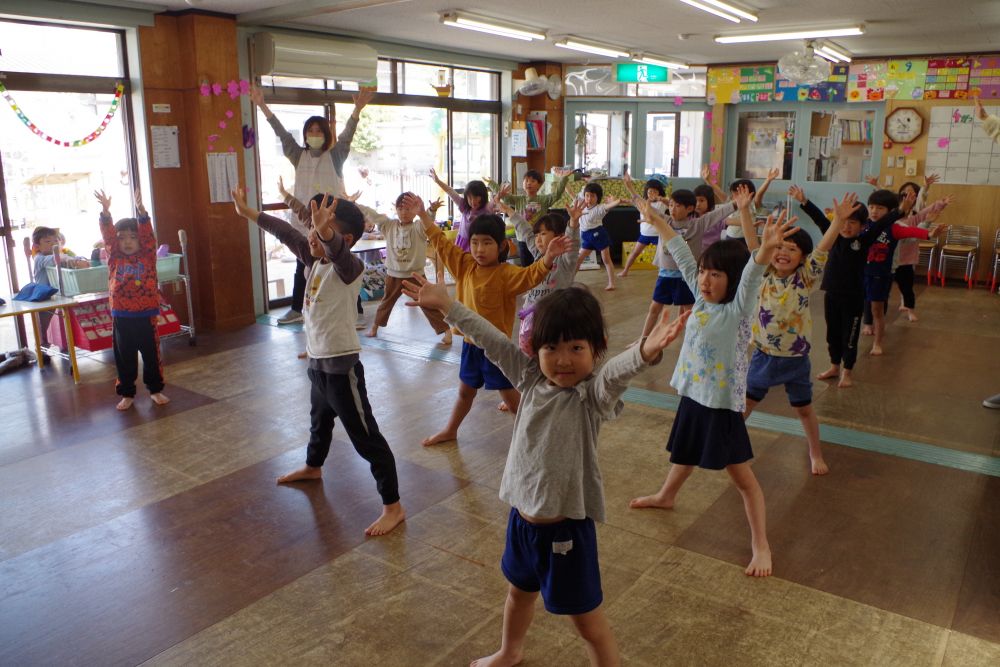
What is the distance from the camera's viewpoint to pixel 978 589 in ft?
10.5

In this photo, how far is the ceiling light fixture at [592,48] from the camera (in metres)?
9.47

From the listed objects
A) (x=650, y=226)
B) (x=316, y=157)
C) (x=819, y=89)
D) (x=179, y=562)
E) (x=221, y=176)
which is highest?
(x=819, y=89)

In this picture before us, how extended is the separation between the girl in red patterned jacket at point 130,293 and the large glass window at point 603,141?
822 cm

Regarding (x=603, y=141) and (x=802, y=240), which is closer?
(x=802, y=240)

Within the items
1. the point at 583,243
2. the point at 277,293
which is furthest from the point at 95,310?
the point at 583,243

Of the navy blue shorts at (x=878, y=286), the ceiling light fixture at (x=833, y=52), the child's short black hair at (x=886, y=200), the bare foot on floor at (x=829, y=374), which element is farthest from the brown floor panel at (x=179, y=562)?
the ceiling light fixture at (x=833, y=52)

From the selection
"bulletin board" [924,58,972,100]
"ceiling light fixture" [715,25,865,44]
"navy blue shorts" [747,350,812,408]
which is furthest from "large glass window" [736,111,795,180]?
"navy blue shorts" [747,350,812,408]

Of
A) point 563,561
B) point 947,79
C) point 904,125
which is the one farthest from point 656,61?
point 563,561

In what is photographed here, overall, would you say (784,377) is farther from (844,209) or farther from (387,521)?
(387,521)

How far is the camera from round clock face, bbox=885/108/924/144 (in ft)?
35.8

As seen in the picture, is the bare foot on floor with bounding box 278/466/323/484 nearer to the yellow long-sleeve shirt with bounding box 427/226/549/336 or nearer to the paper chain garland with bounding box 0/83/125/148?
the yellow long-sleeve shirt with bounding box 427/226/549/336

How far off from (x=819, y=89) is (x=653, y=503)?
32.3 ft

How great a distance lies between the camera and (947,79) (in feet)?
35.1

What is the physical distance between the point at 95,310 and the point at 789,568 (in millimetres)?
5773
